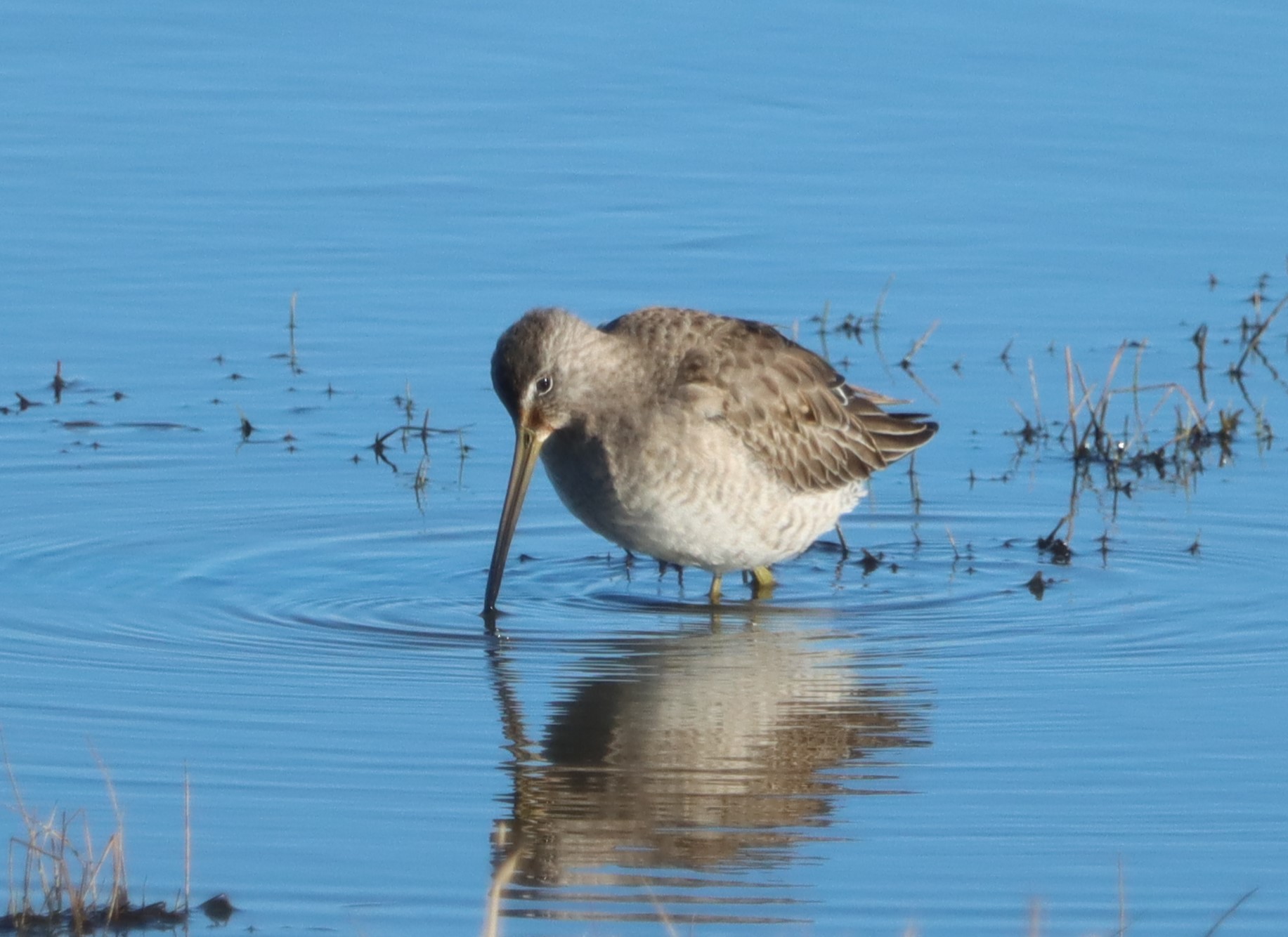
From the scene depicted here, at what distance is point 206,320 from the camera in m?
11.5

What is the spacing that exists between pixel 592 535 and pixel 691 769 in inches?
116

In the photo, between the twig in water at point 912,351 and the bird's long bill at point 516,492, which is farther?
the twig in water at point 912,351

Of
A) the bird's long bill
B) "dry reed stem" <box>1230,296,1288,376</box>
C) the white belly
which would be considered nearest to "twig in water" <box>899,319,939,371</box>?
"dry reed stem" <box>1230,296,1288,376</box>

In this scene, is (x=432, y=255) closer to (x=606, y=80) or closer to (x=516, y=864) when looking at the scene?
(x=606, y=80)

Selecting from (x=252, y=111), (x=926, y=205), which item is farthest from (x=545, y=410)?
(x=252, y=111)

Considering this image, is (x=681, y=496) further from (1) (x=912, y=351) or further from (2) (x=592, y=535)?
(1) (x=912, y=351)

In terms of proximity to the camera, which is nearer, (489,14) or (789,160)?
(789,160)

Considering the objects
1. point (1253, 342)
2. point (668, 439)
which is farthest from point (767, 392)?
point (1253, 342)

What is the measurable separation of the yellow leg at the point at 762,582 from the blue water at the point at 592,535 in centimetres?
12

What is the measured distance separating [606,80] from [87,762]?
9.00 m

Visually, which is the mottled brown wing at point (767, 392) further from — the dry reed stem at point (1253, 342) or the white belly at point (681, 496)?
the dry reed stem at point (1253, 342)

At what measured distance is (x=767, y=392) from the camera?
900 centimetres

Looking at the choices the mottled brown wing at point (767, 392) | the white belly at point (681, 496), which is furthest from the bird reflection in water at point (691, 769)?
the mottled brown wing at point (767, 392)

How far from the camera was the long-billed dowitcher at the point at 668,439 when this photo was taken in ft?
27.8
